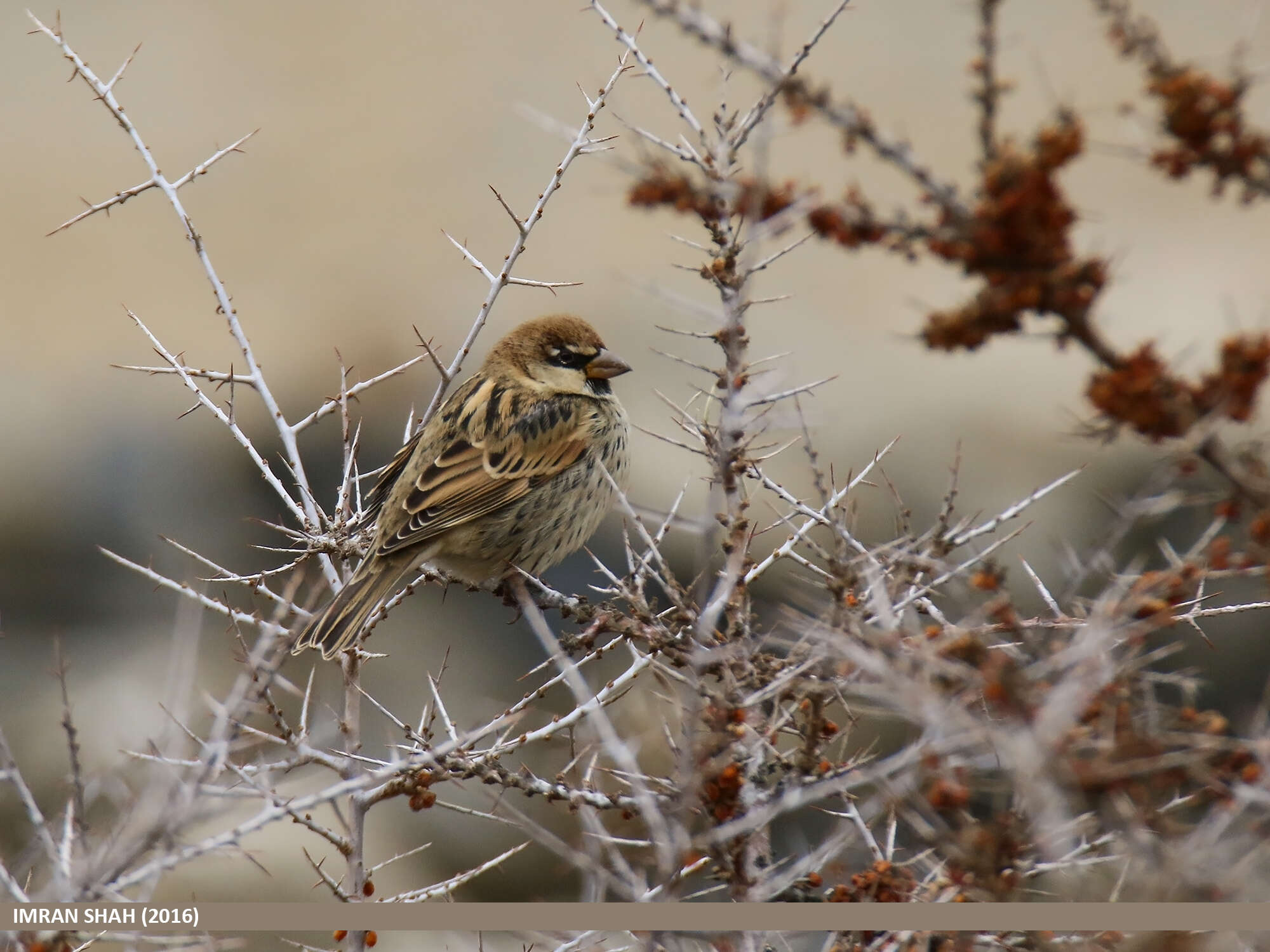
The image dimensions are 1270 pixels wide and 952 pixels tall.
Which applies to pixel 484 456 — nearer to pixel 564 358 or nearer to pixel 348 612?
pixel 564 358

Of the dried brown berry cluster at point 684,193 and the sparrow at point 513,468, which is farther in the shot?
the sparrow at point 513,468

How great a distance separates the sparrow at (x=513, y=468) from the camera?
20.8 feet

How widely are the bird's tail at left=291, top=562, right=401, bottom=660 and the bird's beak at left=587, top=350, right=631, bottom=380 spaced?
160cm

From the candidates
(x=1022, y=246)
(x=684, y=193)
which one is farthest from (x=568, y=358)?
(x=1022, y=246)

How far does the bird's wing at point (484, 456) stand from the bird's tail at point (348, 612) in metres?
0.25

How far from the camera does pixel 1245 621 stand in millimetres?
9820

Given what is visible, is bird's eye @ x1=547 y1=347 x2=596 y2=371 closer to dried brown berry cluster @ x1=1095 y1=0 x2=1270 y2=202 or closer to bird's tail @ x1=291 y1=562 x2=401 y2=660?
bird's tail @ x1=291 y1=562 x2=401 y2=660

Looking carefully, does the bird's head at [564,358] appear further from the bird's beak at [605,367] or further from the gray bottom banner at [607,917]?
the gray bottom banner at [607,917]

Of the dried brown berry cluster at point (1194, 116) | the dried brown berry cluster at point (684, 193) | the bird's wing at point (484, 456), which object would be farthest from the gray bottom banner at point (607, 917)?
the bird's wing at point (484, 456)

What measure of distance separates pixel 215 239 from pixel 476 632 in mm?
7279

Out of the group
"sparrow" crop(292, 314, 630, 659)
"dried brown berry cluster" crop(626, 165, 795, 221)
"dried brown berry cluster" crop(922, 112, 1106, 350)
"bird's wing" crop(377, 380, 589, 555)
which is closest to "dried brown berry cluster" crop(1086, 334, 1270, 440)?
"dried brown berry cluster" crop(922, 112, 1106, 350)

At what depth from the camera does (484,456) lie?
6676mm

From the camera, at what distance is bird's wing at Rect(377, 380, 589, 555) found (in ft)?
20.6

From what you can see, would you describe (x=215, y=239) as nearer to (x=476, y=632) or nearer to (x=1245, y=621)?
(x=476, y=632)
